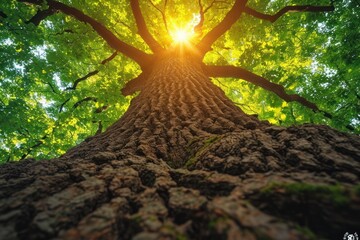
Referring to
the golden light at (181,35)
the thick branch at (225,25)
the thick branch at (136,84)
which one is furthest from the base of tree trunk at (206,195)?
the golden light at (181,35)

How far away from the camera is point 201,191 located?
1.00 m

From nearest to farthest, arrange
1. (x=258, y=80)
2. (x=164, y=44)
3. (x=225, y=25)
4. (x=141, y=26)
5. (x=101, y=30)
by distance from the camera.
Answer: (x=101, y=30) < (x=141, y=26) < (x=225, y=25) < (x=258, y=80) < (x=164, y=44)

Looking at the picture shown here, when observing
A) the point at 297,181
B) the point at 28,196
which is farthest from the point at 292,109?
the point at 28,196

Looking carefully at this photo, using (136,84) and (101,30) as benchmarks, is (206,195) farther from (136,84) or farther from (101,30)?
(101,30)

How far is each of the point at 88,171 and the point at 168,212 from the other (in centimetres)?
57

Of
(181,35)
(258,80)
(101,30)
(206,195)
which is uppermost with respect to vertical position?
(181,35)

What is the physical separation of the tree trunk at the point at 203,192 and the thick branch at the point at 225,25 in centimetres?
506

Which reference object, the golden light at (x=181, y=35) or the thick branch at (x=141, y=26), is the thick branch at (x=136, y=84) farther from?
the golden light at (x=181, y=35)

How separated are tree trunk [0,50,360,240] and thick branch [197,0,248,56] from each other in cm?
506

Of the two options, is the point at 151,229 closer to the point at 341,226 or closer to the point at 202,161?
the point at 341,226

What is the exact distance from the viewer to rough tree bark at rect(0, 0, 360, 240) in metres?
0.70

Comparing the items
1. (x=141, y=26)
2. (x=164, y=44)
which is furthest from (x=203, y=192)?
(x=164, y=44)

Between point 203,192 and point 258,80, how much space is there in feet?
19.5

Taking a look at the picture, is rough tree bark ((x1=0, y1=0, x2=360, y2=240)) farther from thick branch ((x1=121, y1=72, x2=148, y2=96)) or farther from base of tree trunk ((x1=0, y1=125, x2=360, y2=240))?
thick branch ((x1=121, y1=72, x2=148, y2=96))
